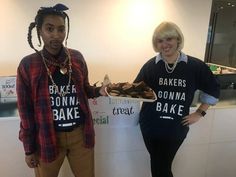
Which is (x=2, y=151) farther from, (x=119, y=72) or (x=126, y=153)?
(x=119, y=72)

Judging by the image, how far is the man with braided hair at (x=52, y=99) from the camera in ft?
3.51

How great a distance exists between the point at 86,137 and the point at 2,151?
2.19 ft

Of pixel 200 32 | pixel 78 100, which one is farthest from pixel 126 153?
pixel 200 32

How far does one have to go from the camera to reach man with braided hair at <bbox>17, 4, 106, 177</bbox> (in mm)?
1071

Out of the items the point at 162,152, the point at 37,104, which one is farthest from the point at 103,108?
the point at 37,104

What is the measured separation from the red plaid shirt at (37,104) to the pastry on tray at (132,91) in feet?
0.54

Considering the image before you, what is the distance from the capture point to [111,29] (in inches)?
124

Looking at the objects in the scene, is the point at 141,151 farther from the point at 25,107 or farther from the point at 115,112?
the point at 25,107

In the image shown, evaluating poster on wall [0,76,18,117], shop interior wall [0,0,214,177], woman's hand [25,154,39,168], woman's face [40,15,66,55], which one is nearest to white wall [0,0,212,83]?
shop interior wall [0,0,214,177]

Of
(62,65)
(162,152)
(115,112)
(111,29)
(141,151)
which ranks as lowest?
(141,151)

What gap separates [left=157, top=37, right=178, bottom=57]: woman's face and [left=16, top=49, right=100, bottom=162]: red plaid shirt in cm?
43

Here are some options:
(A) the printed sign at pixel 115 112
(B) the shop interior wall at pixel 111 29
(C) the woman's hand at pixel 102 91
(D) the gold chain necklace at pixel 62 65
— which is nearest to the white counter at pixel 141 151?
(A) the printed sign at pixel 115 112

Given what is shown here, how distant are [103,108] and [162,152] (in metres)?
0.45

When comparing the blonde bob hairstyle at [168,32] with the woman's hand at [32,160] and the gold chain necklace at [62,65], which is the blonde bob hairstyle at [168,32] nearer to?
the gold chain necklace at [62,65]
